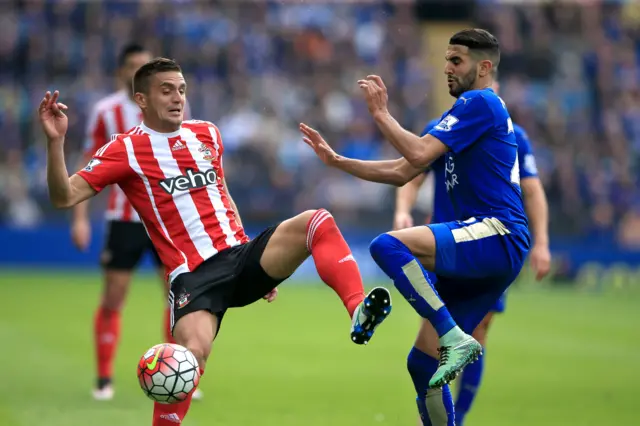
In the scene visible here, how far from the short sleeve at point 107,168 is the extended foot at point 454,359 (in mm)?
2091

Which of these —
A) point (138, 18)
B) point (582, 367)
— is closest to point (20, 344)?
point (582, 367)

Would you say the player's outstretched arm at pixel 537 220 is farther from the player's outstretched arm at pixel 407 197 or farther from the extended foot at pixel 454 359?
the extended foot at pixel 454 359

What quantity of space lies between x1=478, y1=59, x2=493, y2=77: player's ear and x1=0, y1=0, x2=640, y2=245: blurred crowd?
13041 millimetres

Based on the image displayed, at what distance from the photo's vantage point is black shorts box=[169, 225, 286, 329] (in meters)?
5.81

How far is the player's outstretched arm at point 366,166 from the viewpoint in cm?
589

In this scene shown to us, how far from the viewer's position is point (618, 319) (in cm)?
1462

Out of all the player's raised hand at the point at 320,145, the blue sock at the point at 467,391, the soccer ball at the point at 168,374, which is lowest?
the blue sock at the point at 467,391

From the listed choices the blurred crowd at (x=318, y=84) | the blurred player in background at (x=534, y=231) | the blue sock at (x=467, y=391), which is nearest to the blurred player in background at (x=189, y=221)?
the blurred player in background at (x=534, y=231)

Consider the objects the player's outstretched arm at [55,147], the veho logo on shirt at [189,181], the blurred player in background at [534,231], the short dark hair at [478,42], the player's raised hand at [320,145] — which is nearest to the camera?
the player's outstretched arm at [55,147]

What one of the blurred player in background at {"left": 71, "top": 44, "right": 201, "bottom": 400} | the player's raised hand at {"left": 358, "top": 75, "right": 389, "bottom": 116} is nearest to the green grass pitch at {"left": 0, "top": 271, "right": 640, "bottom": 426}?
the blurred player in background at {"left": 71, "top": 44, "right": 201, "bottom": 400}

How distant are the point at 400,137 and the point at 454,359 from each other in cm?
122

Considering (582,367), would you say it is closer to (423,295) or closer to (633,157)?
(423,295)

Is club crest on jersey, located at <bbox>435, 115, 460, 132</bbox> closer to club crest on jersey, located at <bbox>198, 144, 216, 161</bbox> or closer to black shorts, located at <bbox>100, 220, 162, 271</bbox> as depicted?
club crest on jersey, located at <bbox>198, 144, 216, 161</bbox>

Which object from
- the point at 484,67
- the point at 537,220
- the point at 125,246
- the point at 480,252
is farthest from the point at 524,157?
the point at 125,246
